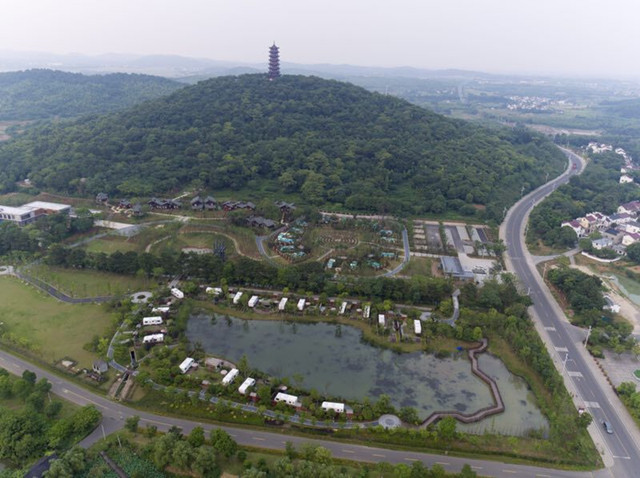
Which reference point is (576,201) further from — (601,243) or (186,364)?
(186,364)

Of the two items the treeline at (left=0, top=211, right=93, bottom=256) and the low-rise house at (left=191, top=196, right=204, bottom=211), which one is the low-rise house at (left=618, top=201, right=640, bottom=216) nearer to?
the low-rise house at (left=191, top=196, right=204, bottom=211)

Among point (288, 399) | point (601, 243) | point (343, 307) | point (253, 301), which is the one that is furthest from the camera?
A: point (601, 243)

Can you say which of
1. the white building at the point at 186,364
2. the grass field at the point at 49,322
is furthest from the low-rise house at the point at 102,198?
the white building at the point at 186,364

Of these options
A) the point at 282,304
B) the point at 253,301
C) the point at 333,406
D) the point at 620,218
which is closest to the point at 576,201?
the point at 620,218

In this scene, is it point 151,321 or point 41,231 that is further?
point 41,231

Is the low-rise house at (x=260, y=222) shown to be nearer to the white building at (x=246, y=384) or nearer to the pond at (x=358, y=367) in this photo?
the pond at (x=358, y=367)

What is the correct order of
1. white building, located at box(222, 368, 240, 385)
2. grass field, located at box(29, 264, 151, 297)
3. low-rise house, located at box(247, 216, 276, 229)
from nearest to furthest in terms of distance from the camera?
white building, located at box(222, 368, 240, 385) → grass field, located at box(29, 264, 151, 297) → low-rise house, located at box(247, 216, 276, 229)

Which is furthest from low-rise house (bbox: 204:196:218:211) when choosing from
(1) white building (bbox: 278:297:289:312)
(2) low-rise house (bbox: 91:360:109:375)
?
(2) low-rise house (bbox: 91:360:109:375)
